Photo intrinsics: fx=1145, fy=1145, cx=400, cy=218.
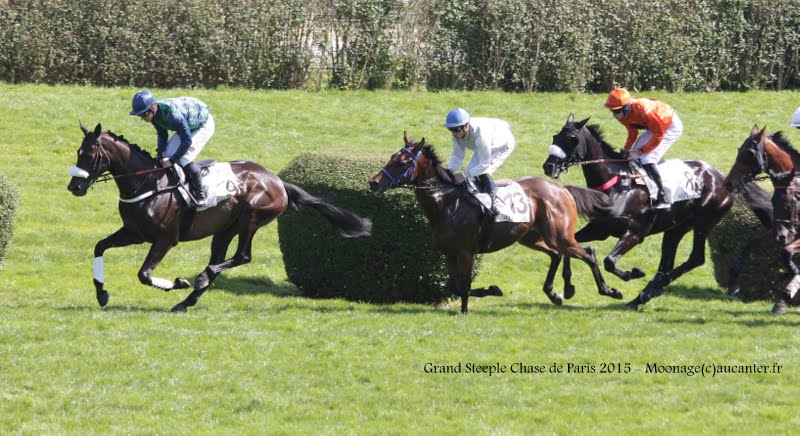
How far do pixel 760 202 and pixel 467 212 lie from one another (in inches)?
133

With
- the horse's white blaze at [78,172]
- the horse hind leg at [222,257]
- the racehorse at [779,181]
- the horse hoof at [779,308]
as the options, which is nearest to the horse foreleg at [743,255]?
the racehorse at [779,181]

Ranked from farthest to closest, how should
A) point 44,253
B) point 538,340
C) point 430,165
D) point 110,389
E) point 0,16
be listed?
point 0,16 < point 44,253 < point 430,165 < point 538,340 < point 110,389

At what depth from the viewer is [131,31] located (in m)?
21.4

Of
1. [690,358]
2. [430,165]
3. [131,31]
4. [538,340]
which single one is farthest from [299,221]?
[131,31]

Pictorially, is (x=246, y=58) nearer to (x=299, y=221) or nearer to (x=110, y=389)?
(x=299, y=221)

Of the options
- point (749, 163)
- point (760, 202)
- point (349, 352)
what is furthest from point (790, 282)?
point (349, 352)

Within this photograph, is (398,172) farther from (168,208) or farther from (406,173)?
(168,208)

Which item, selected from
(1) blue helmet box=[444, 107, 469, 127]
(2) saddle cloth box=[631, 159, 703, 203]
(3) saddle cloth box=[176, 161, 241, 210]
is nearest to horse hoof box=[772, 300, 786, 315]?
(2) saddle cloth box=[631, 159, 703, 203]

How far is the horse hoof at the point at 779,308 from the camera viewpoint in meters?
11.7

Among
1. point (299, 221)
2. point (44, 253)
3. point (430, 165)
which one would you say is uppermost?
point (430, 165)

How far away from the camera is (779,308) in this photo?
38.3 feet

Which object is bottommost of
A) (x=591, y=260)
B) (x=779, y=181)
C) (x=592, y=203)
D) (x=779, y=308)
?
(x=779, y=308)

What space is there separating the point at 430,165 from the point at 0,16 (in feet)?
40.9

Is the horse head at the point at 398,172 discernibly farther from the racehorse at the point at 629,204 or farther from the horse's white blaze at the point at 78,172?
the horse's white blaze at the point at 78,172
